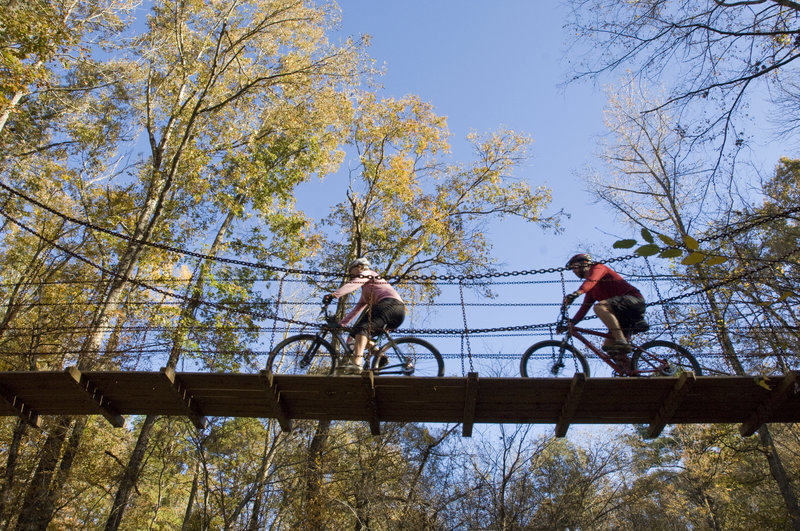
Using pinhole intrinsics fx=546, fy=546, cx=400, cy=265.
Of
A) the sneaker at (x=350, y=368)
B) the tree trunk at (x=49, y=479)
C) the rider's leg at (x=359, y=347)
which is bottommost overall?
the tree trunk at (x=49, y=479)

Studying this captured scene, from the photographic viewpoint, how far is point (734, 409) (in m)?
6.05

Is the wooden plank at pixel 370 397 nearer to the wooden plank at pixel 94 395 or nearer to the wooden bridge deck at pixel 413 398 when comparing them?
the wooden bridge deck at pixel 413 398

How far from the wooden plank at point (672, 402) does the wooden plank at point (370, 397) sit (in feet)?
10.0

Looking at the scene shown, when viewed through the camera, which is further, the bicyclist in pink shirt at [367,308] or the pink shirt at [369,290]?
the pink shirt at [369,290]

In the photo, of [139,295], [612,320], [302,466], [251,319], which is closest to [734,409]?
[612,320]

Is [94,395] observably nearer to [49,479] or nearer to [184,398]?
[184,398]

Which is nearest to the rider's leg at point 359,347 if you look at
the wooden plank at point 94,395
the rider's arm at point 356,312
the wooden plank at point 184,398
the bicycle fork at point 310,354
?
the rider's arm at point 356,312

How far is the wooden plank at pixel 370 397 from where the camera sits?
18.9 feet

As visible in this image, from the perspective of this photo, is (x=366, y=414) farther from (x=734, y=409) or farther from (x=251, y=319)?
(x=251, y=319)

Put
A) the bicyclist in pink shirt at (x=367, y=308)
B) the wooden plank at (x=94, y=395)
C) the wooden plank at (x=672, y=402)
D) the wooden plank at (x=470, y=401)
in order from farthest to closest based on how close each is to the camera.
→ the bicyclist in pink shirt at (x=367, y=308), the wooden plank at (x=94, y=395), the wooden plank at (x=470, y=401), the wooden plank at (x=672, y=402)

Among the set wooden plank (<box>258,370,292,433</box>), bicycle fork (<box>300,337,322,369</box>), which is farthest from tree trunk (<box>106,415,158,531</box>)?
wooden plank (<box>258,370,292,433</box>)

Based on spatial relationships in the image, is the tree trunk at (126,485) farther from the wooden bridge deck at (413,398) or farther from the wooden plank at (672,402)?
the wooden plank at (672,402)

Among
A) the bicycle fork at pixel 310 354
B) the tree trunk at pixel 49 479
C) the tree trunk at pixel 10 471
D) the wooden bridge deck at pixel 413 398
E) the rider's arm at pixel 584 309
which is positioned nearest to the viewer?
the wooden bridge deck at pixel 413 398

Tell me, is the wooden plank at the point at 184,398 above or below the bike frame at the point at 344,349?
below
